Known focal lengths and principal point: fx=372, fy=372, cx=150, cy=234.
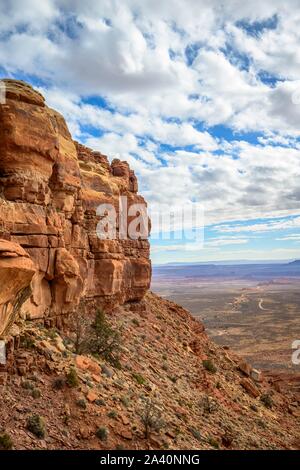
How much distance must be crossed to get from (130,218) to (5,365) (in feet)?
76.6

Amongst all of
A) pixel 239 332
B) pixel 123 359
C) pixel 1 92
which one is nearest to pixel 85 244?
pixel 123 359

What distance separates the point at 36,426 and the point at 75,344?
24.1 feet

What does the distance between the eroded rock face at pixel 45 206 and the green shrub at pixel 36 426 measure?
18.6 ft

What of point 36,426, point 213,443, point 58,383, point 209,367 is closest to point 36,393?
point 58,383

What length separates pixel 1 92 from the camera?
20.0 meters

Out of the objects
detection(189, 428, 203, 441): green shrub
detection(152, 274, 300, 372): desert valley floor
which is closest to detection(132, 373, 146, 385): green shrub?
detection(189, 428, 203, 441): green shrub

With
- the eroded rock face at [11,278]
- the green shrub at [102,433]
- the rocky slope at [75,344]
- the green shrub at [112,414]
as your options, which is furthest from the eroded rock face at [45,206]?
the green shrub at [102,433]

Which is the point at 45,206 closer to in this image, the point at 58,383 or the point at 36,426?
the point at 58,383

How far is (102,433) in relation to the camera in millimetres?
15711

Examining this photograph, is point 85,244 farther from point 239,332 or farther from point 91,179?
point 239,332

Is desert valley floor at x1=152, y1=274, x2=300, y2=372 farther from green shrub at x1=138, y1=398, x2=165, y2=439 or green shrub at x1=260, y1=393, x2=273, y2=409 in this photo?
green shrub at x1=138, y1=398, x2=165, y2=439

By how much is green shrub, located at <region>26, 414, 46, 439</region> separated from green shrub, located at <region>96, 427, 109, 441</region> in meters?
2.39
